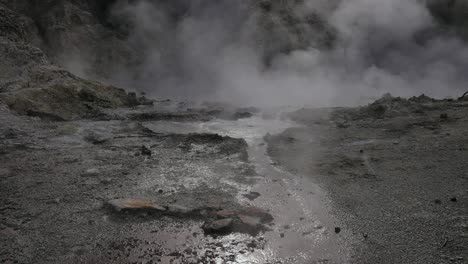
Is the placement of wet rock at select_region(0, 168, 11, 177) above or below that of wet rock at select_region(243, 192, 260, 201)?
above

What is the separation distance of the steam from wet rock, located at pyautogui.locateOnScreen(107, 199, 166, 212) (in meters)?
10.5

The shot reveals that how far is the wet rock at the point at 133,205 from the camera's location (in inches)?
198

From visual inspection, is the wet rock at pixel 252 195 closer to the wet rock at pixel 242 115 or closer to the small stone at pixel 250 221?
the small stone at pixel 250 221

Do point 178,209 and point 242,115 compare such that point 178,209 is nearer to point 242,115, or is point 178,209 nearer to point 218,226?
point 218,226

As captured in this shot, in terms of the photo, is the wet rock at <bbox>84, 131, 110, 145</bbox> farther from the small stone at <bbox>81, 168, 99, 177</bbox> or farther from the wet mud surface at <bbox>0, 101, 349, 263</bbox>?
the small stone at <bbox>81, 168, 99, 177</bbox>

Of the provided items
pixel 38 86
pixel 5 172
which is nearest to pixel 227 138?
pixel 5 172

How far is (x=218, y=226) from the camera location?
4699 mm

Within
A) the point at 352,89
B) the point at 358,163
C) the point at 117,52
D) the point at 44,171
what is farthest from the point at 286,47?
the point at 44,171

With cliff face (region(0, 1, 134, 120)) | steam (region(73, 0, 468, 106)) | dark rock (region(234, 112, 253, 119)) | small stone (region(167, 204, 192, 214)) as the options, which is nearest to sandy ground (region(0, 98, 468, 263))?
small stone (region(167, 204, 192, 214))

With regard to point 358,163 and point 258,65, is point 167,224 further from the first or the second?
point 258,65

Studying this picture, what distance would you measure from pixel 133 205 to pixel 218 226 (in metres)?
1.13

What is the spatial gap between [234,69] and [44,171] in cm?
1197

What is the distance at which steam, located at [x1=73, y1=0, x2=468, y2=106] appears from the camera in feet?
54.9

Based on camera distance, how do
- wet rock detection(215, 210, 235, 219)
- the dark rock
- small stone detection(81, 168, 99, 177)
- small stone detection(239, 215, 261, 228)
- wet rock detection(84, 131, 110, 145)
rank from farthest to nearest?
the dark rock
wet rock detection(84, 131, 110, 145)
small stone detection(81, 168, 99, 177)
wet rock detection(215, 210, 235, 219)
small stone detection(239, 215, 261, 228)
